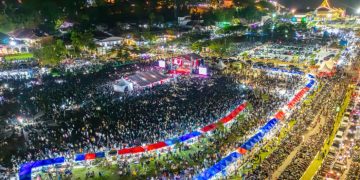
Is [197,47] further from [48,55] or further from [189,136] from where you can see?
→ [189,136]

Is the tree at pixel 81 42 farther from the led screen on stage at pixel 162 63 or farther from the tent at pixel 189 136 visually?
the tent at pixel 189 136

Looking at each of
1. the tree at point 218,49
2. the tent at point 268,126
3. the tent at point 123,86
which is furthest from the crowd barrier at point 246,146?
the tree at point 218,49

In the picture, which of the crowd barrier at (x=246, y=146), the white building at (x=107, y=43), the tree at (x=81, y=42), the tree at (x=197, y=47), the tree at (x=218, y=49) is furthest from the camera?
the white building at (x=107, y=43)

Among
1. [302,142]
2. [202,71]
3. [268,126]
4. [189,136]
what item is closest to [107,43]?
[202,71]

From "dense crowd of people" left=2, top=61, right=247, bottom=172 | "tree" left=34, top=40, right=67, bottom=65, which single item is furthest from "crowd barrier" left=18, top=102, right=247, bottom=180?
"tree" left=34, top=40, right=67, bottom=65

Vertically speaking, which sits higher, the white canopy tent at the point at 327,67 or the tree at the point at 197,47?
the tree at the point at 197,47

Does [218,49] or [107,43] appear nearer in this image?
[218,49]

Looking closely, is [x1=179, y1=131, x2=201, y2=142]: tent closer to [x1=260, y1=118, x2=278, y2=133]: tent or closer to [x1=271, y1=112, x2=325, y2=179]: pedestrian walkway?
[x1=260, y1=118, x2=278, y2=133]: tent

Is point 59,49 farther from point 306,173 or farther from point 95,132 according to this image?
point 306,173

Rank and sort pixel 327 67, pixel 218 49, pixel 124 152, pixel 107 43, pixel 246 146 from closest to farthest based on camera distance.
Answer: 1. pixel 124 152
2. pixel 246 146
3. pixel 327 67
4. pixel 218 49
5. pixel 107 43

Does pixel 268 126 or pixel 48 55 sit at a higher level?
pixel 48 55

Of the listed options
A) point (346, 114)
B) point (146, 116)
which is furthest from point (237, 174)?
point (346, 114)
